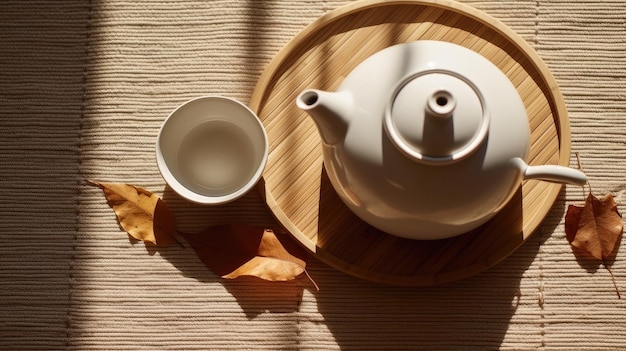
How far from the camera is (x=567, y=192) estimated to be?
Result: 0.79m

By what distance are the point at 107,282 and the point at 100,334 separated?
2.4 inches

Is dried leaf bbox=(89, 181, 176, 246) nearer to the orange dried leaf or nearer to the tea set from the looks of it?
the tea set

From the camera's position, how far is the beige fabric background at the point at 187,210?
77cm

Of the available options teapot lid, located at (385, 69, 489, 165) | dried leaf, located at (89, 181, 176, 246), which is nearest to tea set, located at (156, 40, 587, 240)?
teapot lid, located at (385, 69, 489, 165)

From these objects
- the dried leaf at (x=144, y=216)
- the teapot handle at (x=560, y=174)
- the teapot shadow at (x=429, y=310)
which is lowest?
the teapot shadow at (x=429, y=310)

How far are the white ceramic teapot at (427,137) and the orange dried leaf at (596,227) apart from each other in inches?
7.0

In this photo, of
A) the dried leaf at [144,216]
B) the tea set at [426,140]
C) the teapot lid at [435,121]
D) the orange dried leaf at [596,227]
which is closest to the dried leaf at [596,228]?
the orange dried leaf at [596,227]

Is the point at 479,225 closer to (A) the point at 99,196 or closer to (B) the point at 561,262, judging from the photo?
(B) the point at 561,262

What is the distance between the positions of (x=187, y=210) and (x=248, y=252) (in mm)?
95

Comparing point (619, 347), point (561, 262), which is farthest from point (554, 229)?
point (619, 347)

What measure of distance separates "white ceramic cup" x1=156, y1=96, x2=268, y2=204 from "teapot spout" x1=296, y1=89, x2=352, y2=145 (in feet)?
0.51

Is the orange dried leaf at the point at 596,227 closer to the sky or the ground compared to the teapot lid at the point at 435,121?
closer to the ground

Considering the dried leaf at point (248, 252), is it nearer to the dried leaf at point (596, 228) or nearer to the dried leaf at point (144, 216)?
the dried leaf at point (144, 216)

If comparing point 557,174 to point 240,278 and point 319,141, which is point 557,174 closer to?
point 319,141
